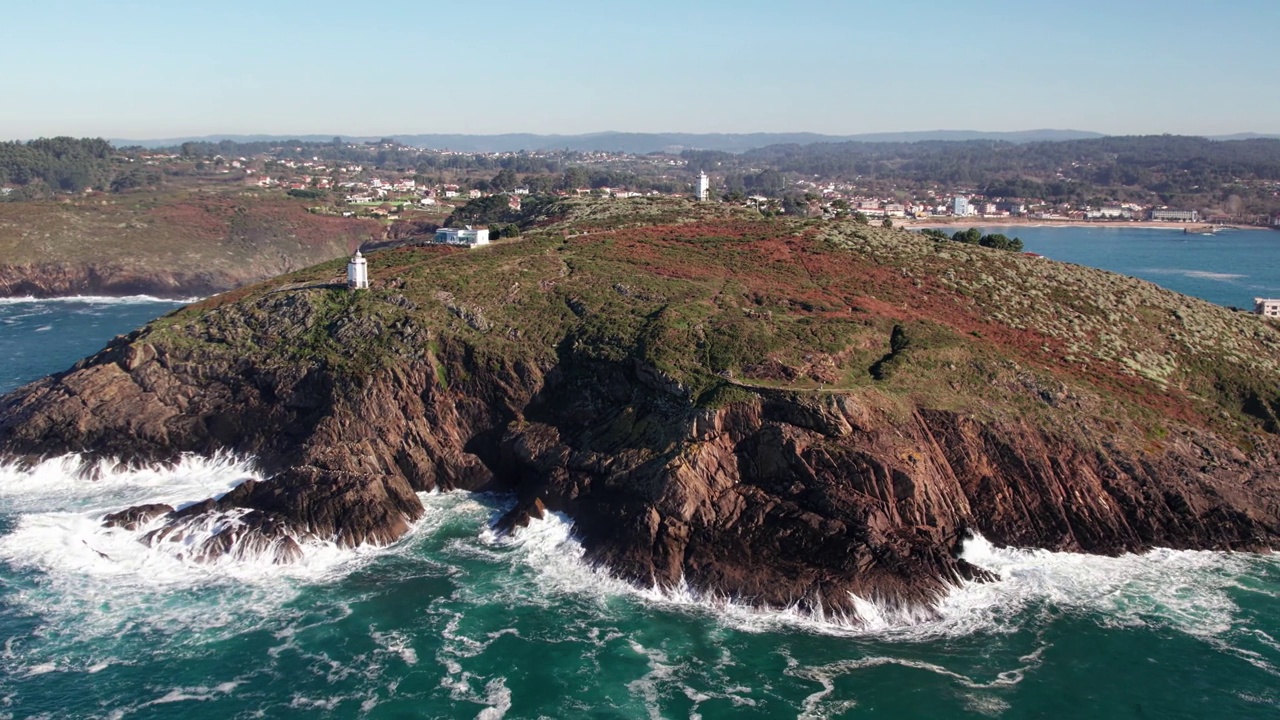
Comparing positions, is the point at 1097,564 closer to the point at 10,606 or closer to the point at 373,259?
the point at 10,606

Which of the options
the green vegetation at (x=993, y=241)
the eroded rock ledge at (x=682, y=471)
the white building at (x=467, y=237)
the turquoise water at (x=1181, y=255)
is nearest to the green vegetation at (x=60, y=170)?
the white building at (x=467, y=237)

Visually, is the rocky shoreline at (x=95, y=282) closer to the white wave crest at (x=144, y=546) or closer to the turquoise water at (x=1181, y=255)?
the white wave crest at (x=144, y=546)

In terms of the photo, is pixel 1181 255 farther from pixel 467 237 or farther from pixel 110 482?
pixel 110 482

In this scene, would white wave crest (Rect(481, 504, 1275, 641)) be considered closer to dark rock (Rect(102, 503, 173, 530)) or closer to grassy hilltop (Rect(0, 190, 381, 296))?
dark rock (Rect(102, 503, 173, 530))

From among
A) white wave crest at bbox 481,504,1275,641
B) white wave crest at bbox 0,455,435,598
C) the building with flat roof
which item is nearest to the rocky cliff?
white wave crest at bbox 0,455,435,598

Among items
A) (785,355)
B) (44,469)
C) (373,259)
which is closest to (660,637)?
(785,355)
